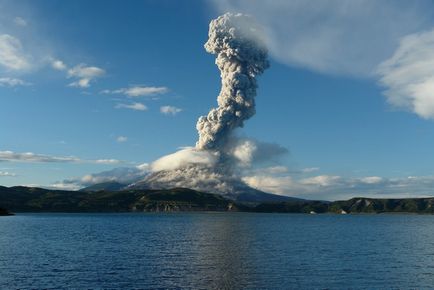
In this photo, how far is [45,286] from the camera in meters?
67.2

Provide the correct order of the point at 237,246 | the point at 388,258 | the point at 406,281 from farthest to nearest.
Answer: the point at 237,246
the point at 388,258
the point at 406,281

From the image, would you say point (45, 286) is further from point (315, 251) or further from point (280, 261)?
point (315, 251)

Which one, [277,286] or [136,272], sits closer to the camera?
[277,286]

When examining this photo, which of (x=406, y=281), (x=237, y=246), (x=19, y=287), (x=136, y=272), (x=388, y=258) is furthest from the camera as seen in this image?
(x=237, y=246)

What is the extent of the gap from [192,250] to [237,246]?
15.8 meters

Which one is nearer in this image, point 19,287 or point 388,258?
point 19,287

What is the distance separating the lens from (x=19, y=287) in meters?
66.1

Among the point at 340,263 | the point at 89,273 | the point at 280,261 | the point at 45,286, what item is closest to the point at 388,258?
the point at 340,263

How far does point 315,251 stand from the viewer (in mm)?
113625

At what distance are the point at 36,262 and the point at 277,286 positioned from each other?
48.1 meters

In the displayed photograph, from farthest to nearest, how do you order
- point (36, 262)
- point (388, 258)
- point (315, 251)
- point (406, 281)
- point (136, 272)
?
point (315, 251) < point (388, 258) < point (36, 262) < point (136, 272) < point (406, 281)

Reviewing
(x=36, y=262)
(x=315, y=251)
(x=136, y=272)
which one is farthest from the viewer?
(x=315, y=251)

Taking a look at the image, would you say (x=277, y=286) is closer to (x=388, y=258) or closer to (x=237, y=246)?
(x=388, y=258)

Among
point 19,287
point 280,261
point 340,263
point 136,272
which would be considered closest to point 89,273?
point 136,272
